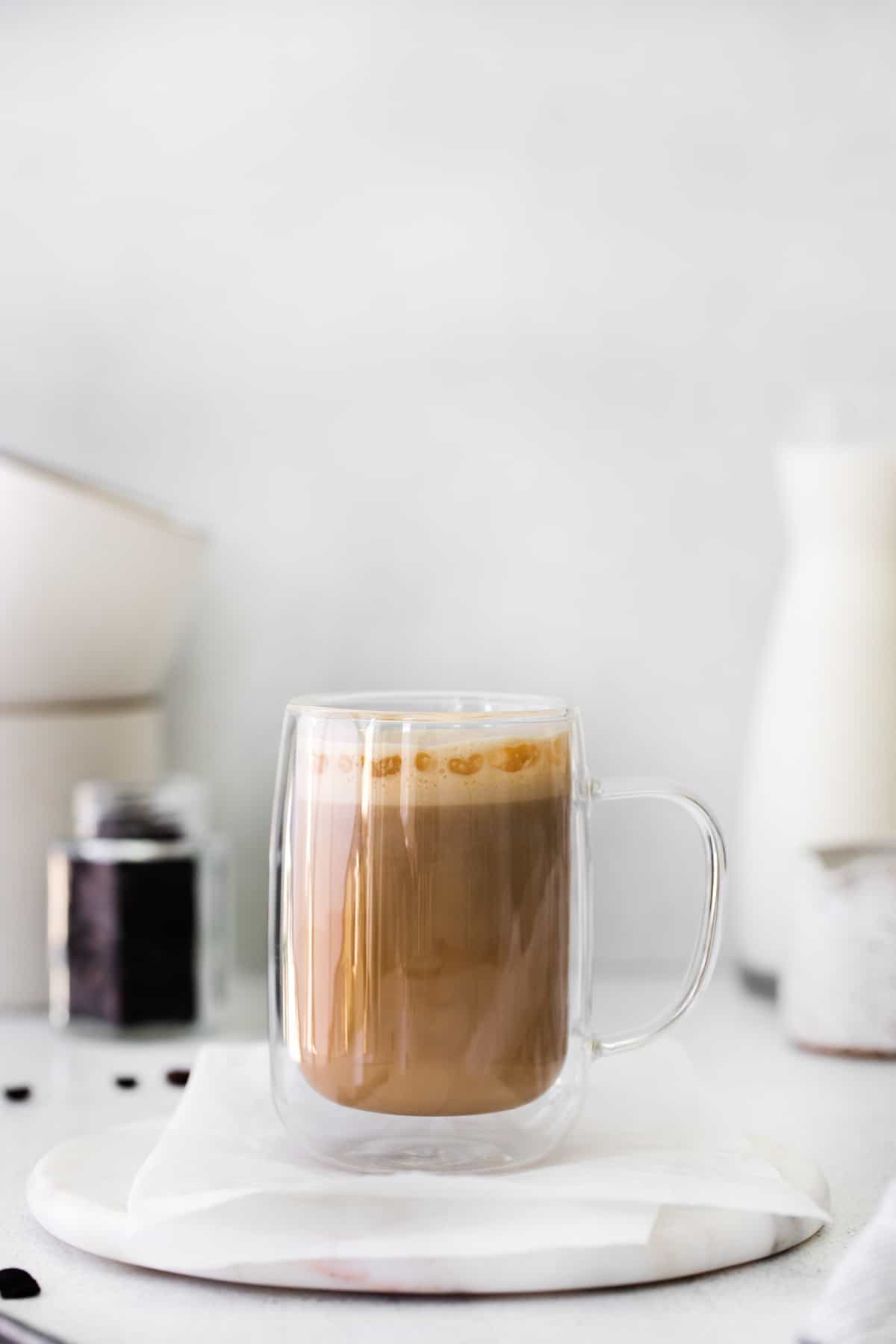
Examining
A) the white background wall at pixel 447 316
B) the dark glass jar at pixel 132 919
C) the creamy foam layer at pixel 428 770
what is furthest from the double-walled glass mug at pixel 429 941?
the white background wall at pixel 447 316

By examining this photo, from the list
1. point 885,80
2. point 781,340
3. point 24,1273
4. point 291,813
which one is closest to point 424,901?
point 291,813

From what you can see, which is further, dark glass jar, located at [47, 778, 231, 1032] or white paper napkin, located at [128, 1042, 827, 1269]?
dark glass jar, located at [47, 778, 231, 1032]

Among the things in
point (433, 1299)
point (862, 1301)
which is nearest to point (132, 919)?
point (433, 1299)

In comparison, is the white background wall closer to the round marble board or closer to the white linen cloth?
the round marble board

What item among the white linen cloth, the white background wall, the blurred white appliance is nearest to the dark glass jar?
the blurred white appliance

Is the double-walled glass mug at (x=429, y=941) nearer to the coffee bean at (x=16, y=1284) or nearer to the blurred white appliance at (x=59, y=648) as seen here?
the coffee bean at (x=16, y=1284)

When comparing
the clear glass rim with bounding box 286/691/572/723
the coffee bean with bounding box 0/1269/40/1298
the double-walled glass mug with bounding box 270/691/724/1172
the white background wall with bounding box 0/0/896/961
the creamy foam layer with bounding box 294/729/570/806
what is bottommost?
the coffee bean with bounding box 0/1269/40/1298
